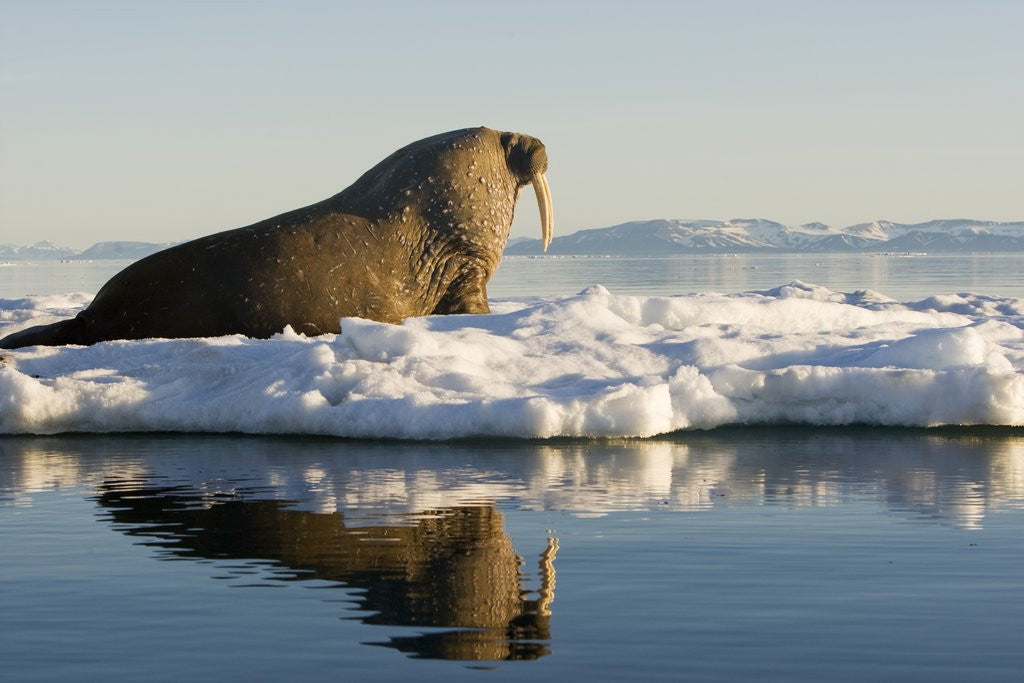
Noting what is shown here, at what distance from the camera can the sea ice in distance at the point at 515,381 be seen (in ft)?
32.1

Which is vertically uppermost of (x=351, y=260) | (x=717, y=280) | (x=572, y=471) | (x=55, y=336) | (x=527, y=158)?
(x=717, y=280)

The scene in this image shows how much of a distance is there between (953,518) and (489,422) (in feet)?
11.6

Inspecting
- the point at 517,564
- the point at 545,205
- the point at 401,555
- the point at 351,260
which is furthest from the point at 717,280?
the point at 517,564

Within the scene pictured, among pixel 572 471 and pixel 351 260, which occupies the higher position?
pixel 351 260

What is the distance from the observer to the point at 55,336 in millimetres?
13820

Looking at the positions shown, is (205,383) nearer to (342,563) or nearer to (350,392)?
(350,392)

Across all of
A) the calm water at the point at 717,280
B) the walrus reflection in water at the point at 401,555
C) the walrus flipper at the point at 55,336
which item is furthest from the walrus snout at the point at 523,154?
the calm water at the point at 717,280

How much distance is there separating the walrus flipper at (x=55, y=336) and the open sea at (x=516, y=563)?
4.64 m

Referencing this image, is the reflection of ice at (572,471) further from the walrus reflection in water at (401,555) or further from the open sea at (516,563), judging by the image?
the walrus reflection in water at (401,555)

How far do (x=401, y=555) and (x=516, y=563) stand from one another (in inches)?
19.2

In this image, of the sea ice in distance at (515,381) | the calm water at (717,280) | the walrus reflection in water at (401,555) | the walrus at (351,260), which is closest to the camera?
the walrus reflection in water at (401,555)

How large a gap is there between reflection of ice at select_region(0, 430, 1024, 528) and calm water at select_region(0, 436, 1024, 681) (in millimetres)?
31

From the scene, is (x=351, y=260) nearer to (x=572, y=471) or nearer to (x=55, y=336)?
(x=55, y=336)

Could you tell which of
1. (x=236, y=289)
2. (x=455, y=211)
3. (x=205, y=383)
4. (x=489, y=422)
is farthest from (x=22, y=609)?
(x=455, y=211)
